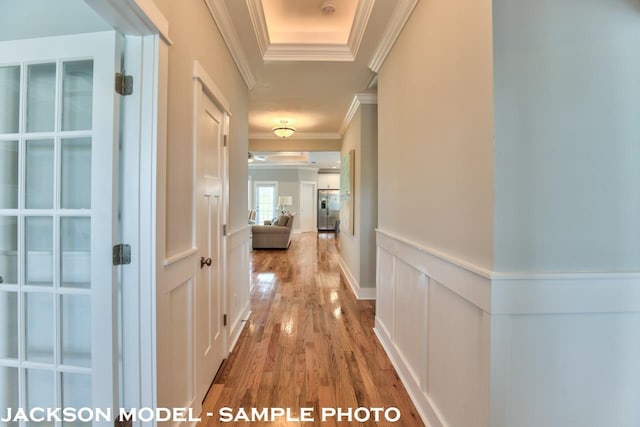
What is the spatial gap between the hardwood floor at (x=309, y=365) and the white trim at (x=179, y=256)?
3.23 feet

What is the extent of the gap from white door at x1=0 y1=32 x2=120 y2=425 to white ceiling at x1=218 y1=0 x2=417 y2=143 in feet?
3.51

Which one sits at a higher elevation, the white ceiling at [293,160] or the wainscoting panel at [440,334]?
the white ceiling at [293,160]

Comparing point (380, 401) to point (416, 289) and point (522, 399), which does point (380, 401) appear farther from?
point (522, 399)

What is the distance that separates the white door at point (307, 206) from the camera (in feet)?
38.3

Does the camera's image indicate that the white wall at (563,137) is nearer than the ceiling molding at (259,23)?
Yes

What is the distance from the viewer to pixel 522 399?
110 centimetres

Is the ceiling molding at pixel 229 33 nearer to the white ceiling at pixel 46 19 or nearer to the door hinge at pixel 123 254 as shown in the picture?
the white ceiling at pixel 46 19

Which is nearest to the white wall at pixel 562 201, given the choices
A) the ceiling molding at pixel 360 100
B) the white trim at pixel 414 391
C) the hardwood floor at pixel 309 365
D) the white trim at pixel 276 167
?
the white trim at pixel 414 391

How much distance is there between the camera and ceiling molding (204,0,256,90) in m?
1.92

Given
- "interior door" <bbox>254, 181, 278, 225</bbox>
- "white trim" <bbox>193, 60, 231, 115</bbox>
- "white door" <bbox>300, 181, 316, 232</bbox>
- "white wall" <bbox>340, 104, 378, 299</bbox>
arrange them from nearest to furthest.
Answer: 1. "white trim" <bbox>193, 60, 231, 115</bbox>
2. "white wall" <bbox>340, 104, 378, 299</bbox>
3. "interior door" <bbox>254, 181, 278, 225</bbox>
4. "white door" <bbox>300, 181, 316, 232</bbox>

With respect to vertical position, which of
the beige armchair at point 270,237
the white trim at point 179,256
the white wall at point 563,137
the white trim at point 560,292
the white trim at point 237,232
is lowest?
the beige armchair at point 270,237

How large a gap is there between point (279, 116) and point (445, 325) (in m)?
4.08

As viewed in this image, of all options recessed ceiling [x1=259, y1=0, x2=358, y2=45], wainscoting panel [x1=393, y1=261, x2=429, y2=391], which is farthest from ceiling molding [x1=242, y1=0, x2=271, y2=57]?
wainscoting panel [x1=393, y1=261, x2=429, y2=391]

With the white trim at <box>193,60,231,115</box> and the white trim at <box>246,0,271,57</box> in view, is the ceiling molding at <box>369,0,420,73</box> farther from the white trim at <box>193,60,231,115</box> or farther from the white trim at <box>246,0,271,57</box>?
the white trim at <box>193,60,231,115</box>
